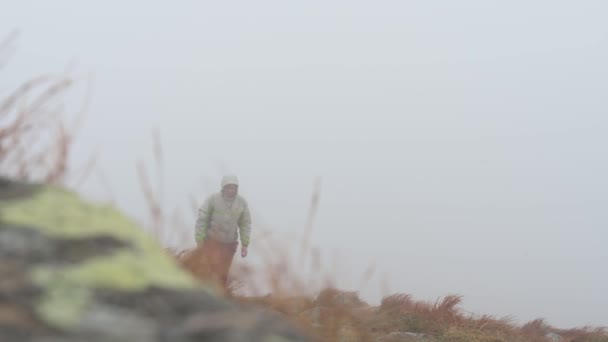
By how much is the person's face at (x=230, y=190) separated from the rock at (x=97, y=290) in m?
7.79

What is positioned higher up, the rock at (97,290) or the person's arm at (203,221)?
the person's arm at (203,221)

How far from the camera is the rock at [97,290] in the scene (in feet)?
4.29

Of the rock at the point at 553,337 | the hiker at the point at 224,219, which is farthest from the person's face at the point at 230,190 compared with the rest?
the rock at the point at 553,337

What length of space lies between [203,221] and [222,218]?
309mm

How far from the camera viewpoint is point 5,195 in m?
2.00

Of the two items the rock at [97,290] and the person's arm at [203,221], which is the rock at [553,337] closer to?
the person's arm at [203,221]

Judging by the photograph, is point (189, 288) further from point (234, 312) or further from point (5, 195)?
point (5, 195)

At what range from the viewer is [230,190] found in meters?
9.75

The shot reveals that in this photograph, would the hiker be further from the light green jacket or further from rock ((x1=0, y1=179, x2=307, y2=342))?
rock ((x1=0, y1=179, x2=307, y2=342))

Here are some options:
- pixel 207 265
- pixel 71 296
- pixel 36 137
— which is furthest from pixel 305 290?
pixel 71 296

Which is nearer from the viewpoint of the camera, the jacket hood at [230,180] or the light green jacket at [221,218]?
the jacket hood at [230,180]

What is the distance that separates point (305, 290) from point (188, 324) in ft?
5.62

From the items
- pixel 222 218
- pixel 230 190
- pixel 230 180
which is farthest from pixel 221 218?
pixel 230 180

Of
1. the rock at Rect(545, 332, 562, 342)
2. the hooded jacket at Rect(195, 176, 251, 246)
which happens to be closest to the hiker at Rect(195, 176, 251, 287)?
the hooded jacket at Rect(195, 176, 251, 246)
